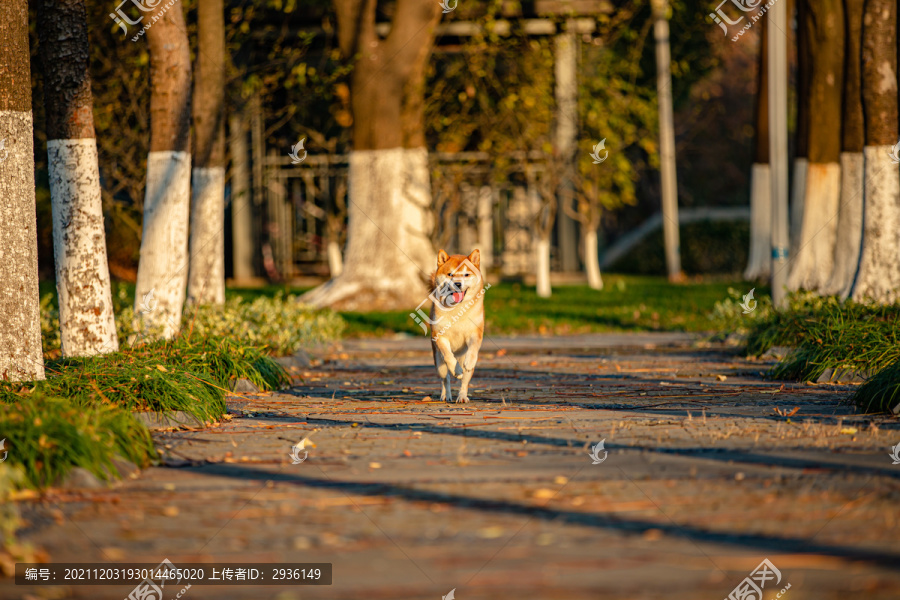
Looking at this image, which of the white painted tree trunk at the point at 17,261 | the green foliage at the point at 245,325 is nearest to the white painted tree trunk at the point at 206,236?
the green foliage at the point at 245,325

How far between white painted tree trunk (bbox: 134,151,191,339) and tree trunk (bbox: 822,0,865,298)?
8.67 metres

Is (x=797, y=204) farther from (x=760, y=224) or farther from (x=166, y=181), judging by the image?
(x=166, y=181)

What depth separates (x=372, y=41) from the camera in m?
18.3

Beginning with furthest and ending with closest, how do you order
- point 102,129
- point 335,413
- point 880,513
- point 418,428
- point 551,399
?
point 102,129
point 551,399
point 335,413
point 418,428
point 880,513

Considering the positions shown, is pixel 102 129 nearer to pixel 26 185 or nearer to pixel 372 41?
pixel 372 41

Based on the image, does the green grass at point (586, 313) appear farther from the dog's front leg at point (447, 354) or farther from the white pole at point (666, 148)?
the dog's front leg at point (447, 354)

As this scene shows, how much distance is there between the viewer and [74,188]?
9.07 meters

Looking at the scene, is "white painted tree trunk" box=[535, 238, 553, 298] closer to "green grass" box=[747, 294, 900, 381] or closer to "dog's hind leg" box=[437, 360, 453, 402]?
"green grass" box=[747, 294, 900, 381]

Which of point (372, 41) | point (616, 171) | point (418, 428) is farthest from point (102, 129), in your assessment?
point (418, 428)

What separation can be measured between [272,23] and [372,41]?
20.5 feet

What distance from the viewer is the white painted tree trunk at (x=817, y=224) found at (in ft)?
54.6

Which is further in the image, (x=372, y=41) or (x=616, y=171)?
(x=616, y=171)

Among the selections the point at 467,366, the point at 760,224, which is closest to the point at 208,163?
the point at 467,366

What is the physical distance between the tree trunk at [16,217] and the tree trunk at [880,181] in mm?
9044
